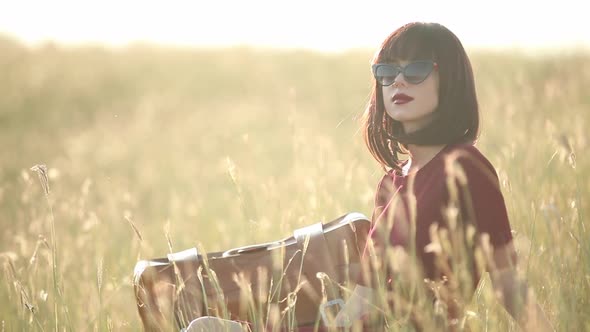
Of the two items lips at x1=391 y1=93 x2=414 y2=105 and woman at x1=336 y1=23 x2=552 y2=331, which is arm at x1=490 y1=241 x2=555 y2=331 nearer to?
woman at x1=336 y1=23 x2=552 y2=331

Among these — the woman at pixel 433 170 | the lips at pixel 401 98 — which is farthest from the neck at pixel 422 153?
the lips at pixel 401 98

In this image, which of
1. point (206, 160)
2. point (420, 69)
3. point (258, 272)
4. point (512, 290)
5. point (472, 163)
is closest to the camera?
point (512, 290)

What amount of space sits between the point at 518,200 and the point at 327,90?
25.5ft

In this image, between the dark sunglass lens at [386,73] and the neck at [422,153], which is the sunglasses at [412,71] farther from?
the neck at [422,153]

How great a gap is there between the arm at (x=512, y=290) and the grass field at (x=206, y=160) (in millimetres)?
98

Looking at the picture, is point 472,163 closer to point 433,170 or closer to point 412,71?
point 433,170

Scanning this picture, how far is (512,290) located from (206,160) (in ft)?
20.1

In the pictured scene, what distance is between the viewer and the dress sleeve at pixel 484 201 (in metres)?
2.02

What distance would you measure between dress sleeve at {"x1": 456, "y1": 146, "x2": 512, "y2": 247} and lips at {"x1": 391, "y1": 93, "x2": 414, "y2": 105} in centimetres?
28

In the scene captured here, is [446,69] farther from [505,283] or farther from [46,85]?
[46,85]

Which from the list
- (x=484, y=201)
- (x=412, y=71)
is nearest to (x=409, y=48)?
(x=412, y=71)

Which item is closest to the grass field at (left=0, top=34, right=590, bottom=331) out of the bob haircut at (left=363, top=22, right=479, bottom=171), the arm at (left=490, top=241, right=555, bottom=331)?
the arm at (left=490, top=241, right=555, bottom=331)

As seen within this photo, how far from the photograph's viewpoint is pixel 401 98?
2295mm

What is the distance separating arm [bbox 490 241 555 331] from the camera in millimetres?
1864
